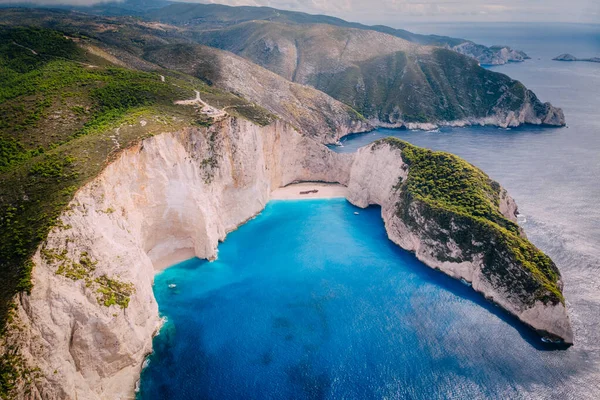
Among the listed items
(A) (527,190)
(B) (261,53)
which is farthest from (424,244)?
(B) (261,53)

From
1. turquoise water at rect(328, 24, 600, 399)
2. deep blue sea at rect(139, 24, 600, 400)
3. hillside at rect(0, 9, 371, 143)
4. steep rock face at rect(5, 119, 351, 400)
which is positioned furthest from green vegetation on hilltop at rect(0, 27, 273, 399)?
turquoise water at rect(328, 24, 600, 399)

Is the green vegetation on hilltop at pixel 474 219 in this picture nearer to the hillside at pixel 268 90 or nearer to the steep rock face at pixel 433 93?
the hillside at pixel 268 90

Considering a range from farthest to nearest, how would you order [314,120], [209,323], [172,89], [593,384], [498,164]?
[314,120]
[498,164]
[172,89]
[209,323]
[593,384]

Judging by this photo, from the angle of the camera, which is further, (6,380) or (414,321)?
(414,321)

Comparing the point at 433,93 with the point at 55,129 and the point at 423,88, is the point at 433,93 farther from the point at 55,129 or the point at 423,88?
the point at 55,129

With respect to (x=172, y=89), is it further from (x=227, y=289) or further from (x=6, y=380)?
(x=6, y=380)

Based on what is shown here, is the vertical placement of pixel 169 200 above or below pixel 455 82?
below
